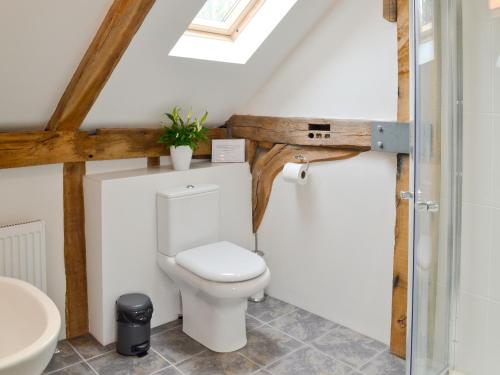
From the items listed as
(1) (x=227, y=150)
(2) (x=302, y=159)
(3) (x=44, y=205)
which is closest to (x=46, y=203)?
(3) (x=44, y=205)

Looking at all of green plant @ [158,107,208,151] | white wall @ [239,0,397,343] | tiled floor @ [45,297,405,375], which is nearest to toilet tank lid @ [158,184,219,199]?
green plant @ [158,107,208,151]

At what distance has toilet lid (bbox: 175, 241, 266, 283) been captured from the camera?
259 cm

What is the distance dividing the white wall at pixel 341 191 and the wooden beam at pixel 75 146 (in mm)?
729

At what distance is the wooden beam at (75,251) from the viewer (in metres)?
2.83

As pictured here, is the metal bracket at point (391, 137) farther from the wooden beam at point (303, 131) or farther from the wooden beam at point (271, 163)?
the wooden beam at point (271, 163)

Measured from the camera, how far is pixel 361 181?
285cm

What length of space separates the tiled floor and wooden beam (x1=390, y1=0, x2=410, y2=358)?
0.14m

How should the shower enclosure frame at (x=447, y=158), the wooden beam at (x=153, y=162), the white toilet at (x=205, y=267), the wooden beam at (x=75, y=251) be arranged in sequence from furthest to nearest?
the wooden beam at (x=153, y=162), the wooden beam at (x=75, y=251), the white toilet at (x=205, y=267), the shower enclosure frame at (x=447, y=158)

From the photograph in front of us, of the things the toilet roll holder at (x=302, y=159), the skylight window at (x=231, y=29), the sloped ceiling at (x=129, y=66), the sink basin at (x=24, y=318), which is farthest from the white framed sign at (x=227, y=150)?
the sink basin at (x=24, y=318)

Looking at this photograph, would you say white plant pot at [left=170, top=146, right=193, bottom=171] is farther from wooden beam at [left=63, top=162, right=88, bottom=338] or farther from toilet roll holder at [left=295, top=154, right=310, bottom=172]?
toilet roll holder at [left=295, top=154, right=310, bottom=172]

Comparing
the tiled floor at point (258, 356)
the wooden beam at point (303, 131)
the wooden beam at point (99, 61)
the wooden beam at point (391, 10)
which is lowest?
the tiled floor at point (258, 356)

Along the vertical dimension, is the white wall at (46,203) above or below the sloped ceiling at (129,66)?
below

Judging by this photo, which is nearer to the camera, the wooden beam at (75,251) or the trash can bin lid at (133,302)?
the trash can bin lid at (133,302)

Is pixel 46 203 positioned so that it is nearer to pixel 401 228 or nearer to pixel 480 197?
pixel 401 228
